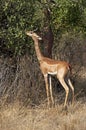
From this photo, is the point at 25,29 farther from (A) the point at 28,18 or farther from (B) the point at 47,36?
(B) the point at 47,36

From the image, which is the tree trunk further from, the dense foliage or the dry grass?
the dry grass

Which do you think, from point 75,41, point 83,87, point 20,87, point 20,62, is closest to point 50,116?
point 20,87

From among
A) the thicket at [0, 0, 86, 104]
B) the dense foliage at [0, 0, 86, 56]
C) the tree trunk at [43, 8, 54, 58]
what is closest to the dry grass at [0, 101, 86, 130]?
the thicket at [0, 0, 86, 104]

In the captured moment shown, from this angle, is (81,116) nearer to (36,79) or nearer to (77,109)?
(77,109)

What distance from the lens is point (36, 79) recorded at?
12539mm

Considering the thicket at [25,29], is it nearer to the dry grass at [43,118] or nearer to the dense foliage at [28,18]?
the dense foliage at [28,18]

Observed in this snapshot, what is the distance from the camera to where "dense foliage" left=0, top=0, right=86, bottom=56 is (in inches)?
460

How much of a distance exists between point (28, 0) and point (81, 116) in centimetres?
339

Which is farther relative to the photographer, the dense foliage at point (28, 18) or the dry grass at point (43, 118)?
the dense foliage at point (28, 18)

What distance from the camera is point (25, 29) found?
1191cm

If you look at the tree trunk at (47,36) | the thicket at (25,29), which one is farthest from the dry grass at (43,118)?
the tree trunk at (47,36)

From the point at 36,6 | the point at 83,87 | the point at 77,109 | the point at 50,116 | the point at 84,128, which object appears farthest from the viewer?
→ the point at 83,87

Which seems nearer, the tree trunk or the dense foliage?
the dense foliage

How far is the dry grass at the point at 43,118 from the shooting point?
9148 mm
